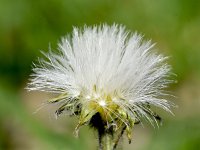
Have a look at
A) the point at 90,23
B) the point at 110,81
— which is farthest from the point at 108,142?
the point at 90,23

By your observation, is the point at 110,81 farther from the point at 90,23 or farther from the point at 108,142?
the point at 90,23


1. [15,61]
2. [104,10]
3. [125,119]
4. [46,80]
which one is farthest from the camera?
[104,10]

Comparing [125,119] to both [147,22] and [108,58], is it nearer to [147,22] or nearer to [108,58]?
[108,58]

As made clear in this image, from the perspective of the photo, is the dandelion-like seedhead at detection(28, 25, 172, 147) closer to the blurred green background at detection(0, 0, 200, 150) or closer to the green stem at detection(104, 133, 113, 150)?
the green stem at detection(104, 133, 113, 150)

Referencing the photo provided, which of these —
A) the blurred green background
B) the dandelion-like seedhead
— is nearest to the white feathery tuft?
the dandelion-like seedhead

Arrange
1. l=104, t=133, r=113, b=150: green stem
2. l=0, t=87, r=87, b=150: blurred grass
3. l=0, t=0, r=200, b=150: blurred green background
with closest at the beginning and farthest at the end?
l=104, t=133, r=113, b=150: green stem, l=0, t=87, r=87, b=150: blurred grass, l=0, t=0, r=200, b=150: blurred green background

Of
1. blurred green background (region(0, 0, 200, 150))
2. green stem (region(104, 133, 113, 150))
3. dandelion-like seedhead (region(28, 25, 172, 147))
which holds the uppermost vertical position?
blurred green background (region(0, 0, 200, 150))

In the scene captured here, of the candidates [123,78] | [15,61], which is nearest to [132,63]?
[123,78]

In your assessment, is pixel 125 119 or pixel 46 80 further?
pixel 46 80

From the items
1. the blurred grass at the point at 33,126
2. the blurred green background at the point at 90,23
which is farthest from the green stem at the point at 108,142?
the blurred green background at the point at 90,23
